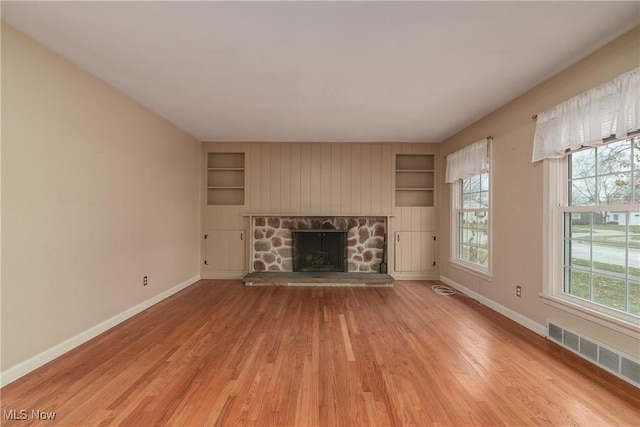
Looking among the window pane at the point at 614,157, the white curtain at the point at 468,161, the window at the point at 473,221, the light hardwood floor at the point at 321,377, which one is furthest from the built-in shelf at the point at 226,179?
the window pane at the point at 614,157

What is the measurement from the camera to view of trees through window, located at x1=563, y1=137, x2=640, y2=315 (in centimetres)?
190

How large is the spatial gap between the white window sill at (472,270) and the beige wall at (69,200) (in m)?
4.27

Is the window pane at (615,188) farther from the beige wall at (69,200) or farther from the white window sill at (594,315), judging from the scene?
the beige wall at (69,200)

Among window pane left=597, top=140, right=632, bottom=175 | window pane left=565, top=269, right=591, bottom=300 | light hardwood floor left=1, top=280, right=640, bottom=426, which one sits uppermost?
window pane left=597, top=140, right=632, bottom=175

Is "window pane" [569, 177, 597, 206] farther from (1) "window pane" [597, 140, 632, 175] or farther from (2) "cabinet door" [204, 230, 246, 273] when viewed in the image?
(2) "cabinet door" [204, 230, 246, 273]

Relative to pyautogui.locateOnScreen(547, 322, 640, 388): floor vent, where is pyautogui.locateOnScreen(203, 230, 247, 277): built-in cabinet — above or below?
above

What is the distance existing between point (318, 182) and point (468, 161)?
2365 millimetres

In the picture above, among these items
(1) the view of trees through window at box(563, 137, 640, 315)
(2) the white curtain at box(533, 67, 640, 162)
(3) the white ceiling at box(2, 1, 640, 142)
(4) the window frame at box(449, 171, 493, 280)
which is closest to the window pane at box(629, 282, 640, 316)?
(1) the view of trees through window at box(563, 137, 640, 315)

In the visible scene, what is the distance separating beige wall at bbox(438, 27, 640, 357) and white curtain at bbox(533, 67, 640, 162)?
0.10m

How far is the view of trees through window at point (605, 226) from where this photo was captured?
190cm

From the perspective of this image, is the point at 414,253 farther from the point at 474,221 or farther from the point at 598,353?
the point at 598,353

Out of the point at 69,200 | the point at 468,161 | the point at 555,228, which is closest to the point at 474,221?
the point at 468,161

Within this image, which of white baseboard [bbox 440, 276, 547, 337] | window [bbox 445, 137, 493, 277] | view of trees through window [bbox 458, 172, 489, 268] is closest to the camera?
white baseboard [bbox 440, 276, 547, 337]

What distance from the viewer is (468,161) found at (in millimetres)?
3740
